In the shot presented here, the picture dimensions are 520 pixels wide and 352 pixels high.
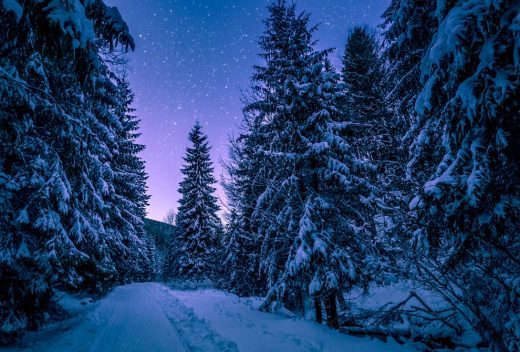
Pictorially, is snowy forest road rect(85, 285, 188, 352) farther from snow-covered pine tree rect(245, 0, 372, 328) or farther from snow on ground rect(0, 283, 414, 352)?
snow-covered pine tree rect(245, 0, 372, 328)

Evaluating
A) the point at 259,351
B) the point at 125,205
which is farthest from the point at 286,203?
the point at 125,205

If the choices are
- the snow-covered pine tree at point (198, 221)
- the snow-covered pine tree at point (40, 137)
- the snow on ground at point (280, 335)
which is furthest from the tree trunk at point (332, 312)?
the snow-covered pine tree at point (198, 221)

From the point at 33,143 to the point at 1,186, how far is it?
1.16 metres

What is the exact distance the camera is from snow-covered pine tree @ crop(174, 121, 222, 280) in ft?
83.8

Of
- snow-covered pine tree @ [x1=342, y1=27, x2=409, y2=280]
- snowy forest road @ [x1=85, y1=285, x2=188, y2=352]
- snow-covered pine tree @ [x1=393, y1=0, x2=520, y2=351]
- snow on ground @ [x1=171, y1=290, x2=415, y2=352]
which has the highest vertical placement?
snow-covered pine tree @ [x1=342, y1=27, x2=409, y2=280]

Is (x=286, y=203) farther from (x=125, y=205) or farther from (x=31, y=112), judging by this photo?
(x=125, y=205)

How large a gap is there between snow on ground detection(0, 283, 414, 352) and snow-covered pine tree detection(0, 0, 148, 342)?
3.96 feet

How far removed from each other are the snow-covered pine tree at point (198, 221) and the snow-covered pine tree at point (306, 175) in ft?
54.7

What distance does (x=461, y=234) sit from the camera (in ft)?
11.9

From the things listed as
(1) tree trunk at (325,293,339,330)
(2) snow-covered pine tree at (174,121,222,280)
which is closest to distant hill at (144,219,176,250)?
(2) snow-covered pine tree at (174,121,222,280)

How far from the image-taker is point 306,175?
924cm

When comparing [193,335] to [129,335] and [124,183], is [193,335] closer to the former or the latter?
[129,335]

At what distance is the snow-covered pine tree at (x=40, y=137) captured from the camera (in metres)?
3.33

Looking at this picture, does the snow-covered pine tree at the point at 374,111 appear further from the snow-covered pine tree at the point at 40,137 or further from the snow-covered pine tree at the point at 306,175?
the snow-covered pine tree at the point at 40,137
